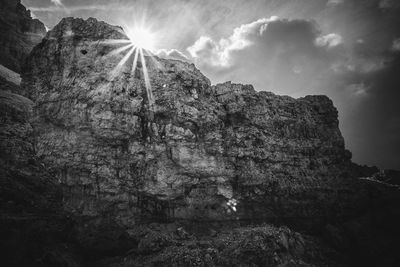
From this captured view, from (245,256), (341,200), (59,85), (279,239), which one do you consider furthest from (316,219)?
(59,85)

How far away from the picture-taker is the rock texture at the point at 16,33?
58844 mm

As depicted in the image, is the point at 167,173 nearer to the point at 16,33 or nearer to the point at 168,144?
the point at 168,144

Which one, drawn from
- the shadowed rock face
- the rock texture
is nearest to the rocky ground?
the shadowed rock face

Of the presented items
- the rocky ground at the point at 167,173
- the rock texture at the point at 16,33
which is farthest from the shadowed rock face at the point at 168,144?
the rock texture at the point at 16,33

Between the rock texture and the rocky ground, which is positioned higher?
the rock texture

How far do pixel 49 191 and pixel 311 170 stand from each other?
1879 inches

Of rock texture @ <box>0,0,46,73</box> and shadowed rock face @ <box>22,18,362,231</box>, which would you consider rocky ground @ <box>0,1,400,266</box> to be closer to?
shadowed rock face @ <box>22,18,362,231</box>

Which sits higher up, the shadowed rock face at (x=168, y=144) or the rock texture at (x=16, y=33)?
the rock texture at (x=16, y=33)

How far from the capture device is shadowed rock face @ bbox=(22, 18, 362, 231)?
31719 millimetres

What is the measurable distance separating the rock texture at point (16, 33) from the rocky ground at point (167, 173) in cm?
3437

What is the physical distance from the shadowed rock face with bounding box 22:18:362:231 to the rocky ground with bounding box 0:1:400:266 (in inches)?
8.4

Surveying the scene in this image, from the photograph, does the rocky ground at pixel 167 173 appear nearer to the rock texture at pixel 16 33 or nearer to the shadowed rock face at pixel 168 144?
the shadowed rock face at pixel 168 144

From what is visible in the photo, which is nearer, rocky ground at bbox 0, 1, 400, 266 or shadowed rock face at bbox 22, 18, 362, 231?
rocky ground at bbox 0, 1, 400, 266

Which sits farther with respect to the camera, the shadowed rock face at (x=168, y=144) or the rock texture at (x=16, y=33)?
the rock texture at (x=16, y=33)
